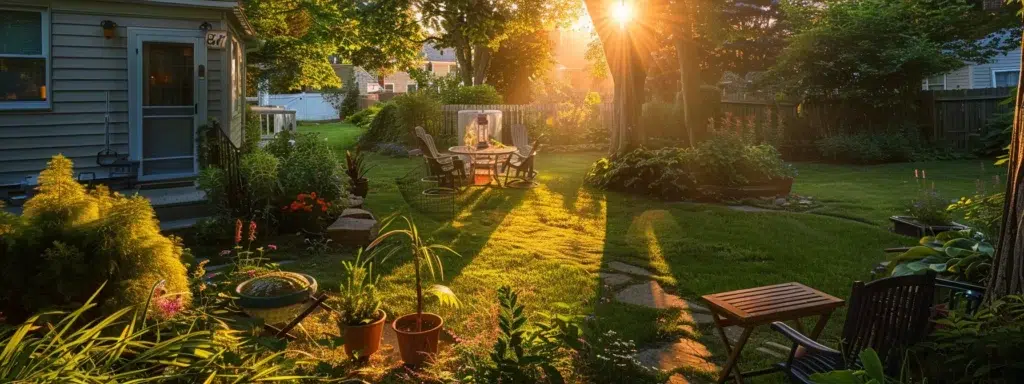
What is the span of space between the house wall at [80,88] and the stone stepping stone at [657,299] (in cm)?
639

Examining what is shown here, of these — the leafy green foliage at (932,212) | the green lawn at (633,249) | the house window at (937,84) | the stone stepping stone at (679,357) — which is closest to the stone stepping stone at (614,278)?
the green lawn at (633,249)

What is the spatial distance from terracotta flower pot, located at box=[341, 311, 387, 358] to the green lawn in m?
0.35

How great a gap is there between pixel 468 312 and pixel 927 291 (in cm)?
284

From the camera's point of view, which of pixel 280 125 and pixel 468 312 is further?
pixel 280 125

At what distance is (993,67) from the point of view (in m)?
21.0

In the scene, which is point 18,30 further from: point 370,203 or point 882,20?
point 882,20

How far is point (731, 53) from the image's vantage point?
91.5 ft

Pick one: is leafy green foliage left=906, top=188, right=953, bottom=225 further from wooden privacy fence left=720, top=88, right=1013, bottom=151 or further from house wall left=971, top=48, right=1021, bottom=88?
house wall left=971, top=48, right=1021, bottom=88

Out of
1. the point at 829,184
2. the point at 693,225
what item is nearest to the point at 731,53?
the point at 829,184

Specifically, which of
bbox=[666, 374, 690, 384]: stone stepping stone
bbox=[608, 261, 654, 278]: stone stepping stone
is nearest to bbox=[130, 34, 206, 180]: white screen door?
bbox=[608, 261, 654, 278]: stone stepping stone

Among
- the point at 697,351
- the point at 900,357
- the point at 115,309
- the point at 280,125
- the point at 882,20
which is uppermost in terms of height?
the point at 882,20

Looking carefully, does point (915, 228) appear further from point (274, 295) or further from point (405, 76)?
point (405, 76)

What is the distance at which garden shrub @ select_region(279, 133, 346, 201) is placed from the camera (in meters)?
7.37

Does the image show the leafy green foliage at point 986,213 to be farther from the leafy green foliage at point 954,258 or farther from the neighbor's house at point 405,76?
the neighbor's house at point 405,76
